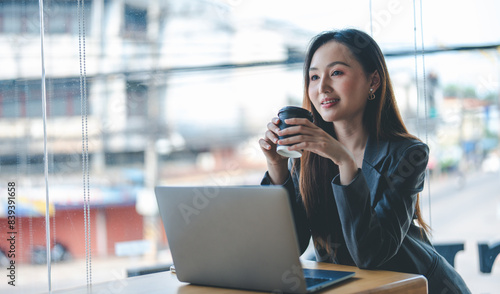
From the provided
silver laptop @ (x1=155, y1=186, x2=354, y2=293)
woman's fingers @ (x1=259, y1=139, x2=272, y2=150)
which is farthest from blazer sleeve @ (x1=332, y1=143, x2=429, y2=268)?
woman's fingers @ (x1=259, y1=139, x2=272, y2=150)

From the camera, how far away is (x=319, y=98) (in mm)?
1429

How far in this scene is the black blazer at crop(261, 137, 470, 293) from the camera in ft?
3.67

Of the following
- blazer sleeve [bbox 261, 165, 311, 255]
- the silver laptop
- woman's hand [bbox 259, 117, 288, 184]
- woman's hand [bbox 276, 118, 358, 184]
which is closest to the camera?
the silver laptop

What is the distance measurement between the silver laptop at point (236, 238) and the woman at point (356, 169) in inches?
6.5

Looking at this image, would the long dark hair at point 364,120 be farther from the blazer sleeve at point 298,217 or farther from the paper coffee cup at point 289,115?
the paper coffee cup at point 289,115

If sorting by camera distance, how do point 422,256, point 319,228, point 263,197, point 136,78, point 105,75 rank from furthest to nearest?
point 136,78, point 105,75, point 319,228, point 422,256, point 263,197

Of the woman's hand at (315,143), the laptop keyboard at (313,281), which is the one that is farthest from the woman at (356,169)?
the laptop keyboard at (313,281)

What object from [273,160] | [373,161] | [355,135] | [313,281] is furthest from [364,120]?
[313,281]

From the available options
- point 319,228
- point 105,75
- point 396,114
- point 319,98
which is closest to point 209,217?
point 319,228

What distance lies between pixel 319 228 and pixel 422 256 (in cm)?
27

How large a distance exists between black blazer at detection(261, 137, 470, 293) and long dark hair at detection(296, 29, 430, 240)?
34 mm

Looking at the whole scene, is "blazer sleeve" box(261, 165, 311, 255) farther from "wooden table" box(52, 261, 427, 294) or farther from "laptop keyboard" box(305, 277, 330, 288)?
"laptop keyboard" box(305, 277, 330, 288)

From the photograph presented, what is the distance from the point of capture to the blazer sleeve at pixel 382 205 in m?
1.11

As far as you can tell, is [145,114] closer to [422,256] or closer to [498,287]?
[498,287]
